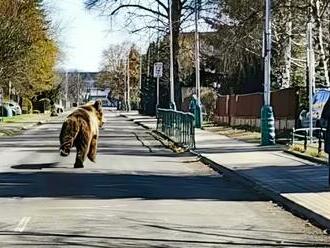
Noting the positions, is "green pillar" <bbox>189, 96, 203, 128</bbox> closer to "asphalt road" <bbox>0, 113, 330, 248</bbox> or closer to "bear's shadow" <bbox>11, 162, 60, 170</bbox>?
"asphalt road" <bbox>0, 113, 330, 248</bbox>

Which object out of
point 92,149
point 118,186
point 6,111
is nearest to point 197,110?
point 92,149

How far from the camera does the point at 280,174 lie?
1755 cm

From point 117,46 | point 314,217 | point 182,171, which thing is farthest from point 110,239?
point 117,46

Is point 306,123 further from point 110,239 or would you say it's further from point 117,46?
point 117,46

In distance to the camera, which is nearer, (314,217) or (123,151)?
(314,217)

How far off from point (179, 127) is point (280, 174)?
→ 13374mm

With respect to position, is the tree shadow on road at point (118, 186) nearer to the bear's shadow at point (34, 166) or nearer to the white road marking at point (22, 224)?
the bear's shadow at point (34, 166)

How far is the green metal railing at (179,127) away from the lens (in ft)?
90.2

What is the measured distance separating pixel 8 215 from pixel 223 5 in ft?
90.1

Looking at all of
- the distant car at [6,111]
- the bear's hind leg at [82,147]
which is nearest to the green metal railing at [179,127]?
the bear's hind leg at [82,147]

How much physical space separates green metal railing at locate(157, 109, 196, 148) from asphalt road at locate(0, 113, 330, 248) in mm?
6512

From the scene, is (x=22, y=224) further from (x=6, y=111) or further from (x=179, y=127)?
(x=6, y=111)

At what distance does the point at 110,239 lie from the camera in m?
9.74

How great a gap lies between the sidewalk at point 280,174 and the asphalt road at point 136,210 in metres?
0.29
